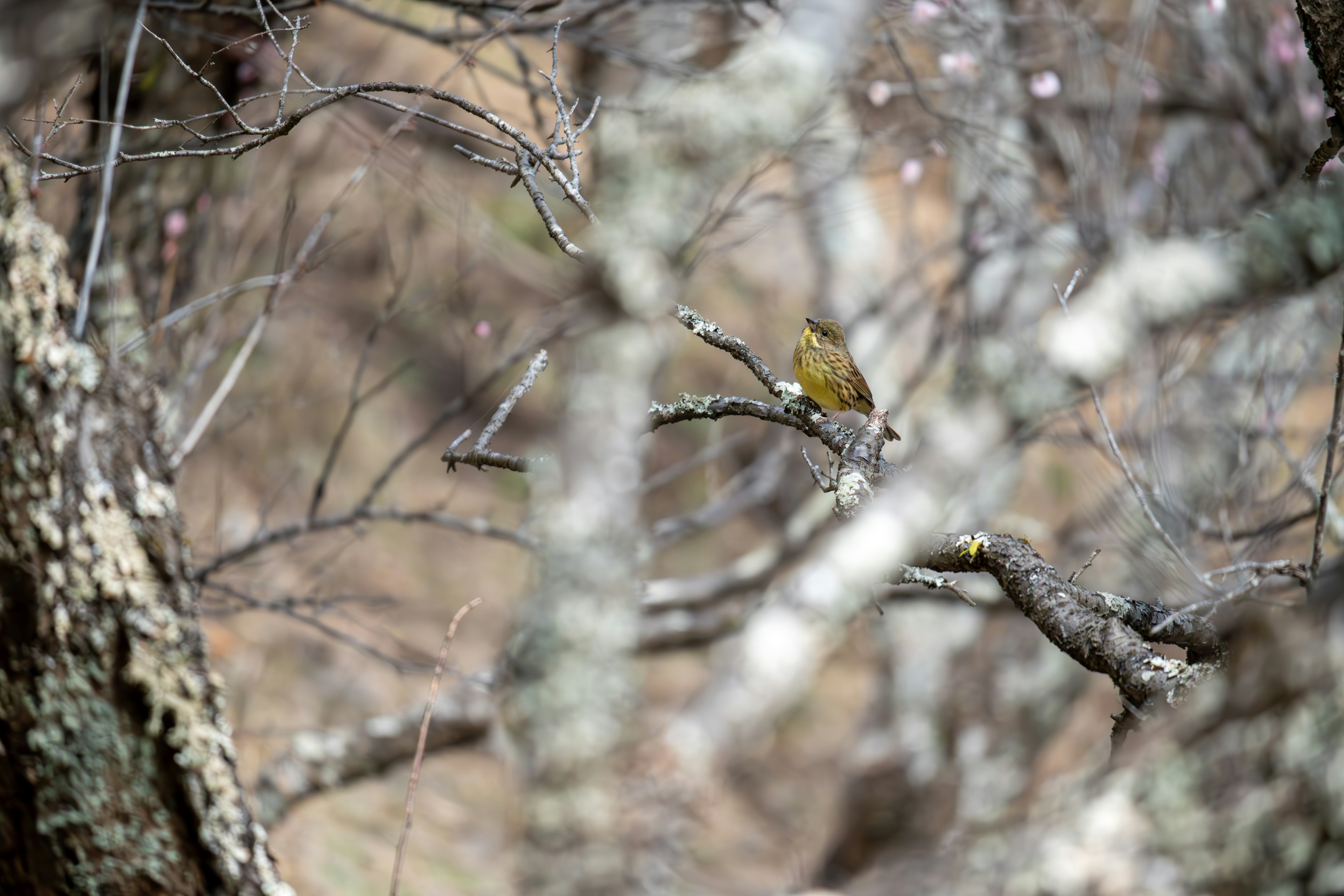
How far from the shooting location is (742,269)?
1116 cm

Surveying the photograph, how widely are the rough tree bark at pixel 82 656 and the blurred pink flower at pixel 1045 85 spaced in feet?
17.5

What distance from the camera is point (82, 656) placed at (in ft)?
7.45

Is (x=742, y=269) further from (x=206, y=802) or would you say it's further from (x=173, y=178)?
(x=206, y=802)

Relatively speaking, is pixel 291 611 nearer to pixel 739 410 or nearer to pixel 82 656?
pixel 82 656

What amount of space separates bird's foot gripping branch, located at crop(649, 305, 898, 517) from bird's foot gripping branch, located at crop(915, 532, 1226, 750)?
0.26 meters

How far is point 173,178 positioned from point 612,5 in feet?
8.70

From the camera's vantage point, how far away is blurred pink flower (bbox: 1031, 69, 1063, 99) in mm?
5754

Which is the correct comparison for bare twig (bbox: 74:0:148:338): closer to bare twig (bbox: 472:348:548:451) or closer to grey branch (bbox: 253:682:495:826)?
bare twig (bbox: 472:348:548:451)

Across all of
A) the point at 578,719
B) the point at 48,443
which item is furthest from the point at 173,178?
the point at 578,719

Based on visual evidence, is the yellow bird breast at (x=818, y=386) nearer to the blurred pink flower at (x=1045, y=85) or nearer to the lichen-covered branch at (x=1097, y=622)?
the lichen-covered branch at (x=1097, y=622)

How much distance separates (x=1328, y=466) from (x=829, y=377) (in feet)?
7.76

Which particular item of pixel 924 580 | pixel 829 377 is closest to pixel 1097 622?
pixel 924 580

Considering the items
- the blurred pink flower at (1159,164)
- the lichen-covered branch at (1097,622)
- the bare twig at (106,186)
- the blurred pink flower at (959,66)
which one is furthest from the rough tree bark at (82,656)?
the blurred pink flower at (1159,164)

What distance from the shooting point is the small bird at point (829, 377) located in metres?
4.44
